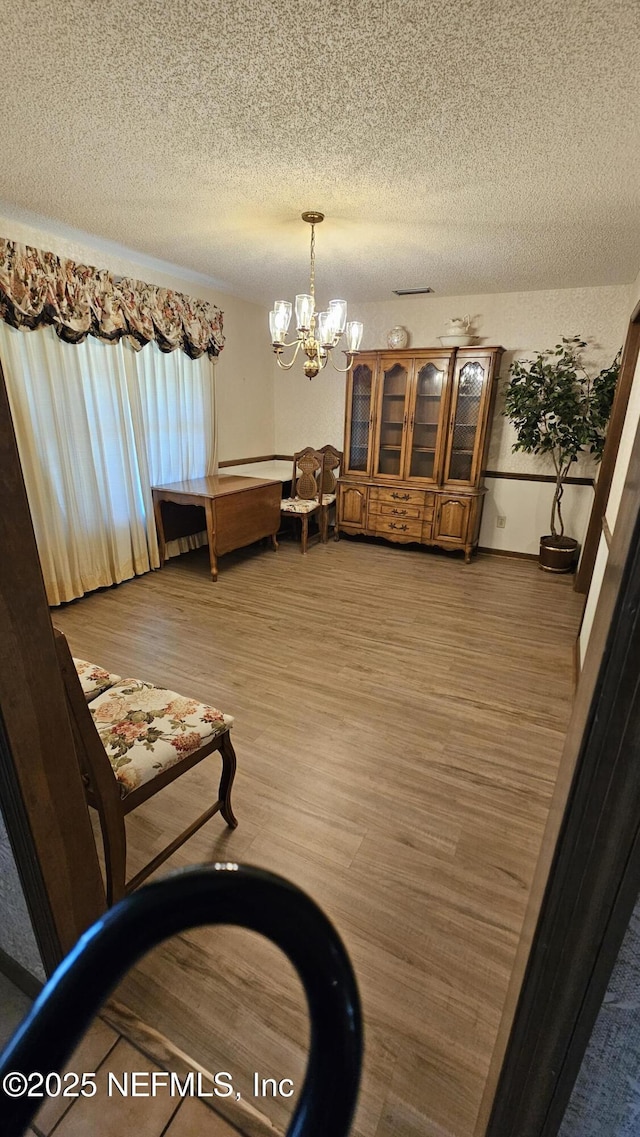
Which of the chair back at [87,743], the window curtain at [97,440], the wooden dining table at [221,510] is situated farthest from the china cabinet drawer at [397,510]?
the chair back at [87,743]

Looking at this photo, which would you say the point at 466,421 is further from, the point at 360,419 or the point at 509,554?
the point at 509,554

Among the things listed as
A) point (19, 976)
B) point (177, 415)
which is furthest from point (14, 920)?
point (177, 415)

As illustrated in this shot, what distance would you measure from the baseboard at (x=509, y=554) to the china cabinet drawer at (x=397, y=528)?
0.73 metres

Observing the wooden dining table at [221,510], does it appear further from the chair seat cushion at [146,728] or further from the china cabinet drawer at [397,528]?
the chair seat cushion at [146,728]

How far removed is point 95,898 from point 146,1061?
33 cm

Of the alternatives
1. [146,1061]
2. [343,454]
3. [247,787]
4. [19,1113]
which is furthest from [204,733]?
[343,454]

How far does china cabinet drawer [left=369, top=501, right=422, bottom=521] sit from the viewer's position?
4.66 metres

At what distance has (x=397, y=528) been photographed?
479cm

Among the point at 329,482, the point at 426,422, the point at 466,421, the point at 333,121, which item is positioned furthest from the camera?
A: the point at 329,482

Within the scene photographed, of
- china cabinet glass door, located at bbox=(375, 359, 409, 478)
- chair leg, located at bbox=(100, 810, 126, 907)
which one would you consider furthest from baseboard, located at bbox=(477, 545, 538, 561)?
chair leg, located at bbox=(100, 810, 126, 907)

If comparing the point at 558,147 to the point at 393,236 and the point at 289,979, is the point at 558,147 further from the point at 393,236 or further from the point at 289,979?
the point at 289,979

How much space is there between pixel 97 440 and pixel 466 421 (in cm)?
315

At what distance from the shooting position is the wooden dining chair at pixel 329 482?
16.5ft

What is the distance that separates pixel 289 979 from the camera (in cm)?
123
